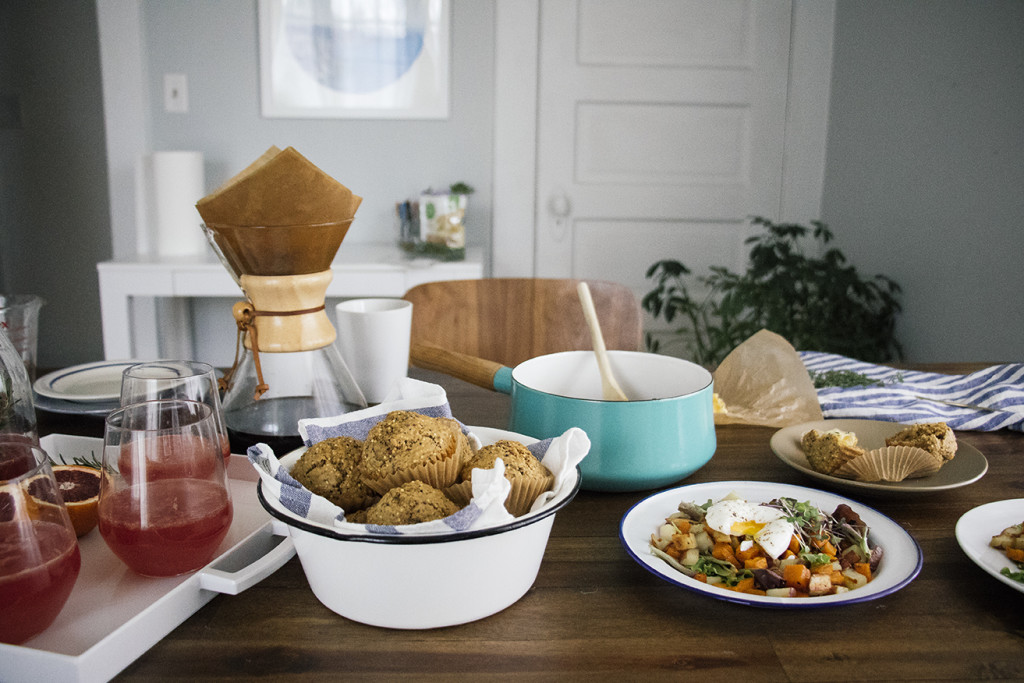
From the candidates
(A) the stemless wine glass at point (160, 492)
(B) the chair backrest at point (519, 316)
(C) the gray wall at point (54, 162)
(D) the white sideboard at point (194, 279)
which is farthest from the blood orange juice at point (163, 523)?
(C) the gray wall at point (54, 162)

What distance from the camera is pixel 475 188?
3000 millimetres

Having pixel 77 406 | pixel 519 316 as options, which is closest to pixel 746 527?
pixel 77 406

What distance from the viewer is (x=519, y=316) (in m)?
1.61

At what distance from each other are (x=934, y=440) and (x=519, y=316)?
94 cm

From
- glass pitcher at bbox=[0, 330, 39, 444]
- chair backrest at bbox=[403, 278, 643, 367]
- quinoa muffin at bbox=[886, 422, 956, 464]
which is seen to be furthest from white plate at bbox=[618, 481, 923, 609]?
chair backrest at bbox=[403, 278, 643, 367]

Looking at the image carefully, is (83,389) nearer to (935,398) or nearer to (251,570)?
(251,570)

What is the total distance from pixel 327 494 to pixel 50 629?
19 centimetres

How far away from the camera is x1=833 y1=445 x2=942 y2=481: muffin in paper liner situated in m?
0.75

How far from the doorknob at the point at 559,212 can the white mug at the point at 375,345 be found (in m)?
2.02

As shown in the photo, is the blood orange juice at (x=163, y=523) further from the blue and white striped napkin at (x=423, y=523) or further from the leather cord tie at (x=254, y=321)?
the leather cord tie at (x=254, y=321)

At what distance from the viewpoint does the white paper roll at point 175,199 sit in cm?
260

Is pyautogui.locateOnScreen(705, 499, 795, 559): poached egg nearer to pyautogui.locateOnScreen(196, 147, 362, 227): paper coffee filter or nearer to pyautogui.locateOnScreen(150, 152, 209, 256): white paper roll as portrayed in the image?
pyautogui.locateOnScreen(196, 147, 362, 227): paper coffee filter

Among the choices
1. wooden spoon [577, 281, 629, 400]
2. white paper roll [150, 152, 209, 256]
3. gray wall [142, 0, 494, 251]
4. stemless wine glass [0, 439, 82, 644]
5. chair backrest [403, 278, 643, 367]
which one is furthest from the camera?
gray wall [142, 0, 494, 251]

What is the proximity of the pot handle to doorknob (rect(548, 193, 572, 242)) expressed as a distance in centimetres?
200
